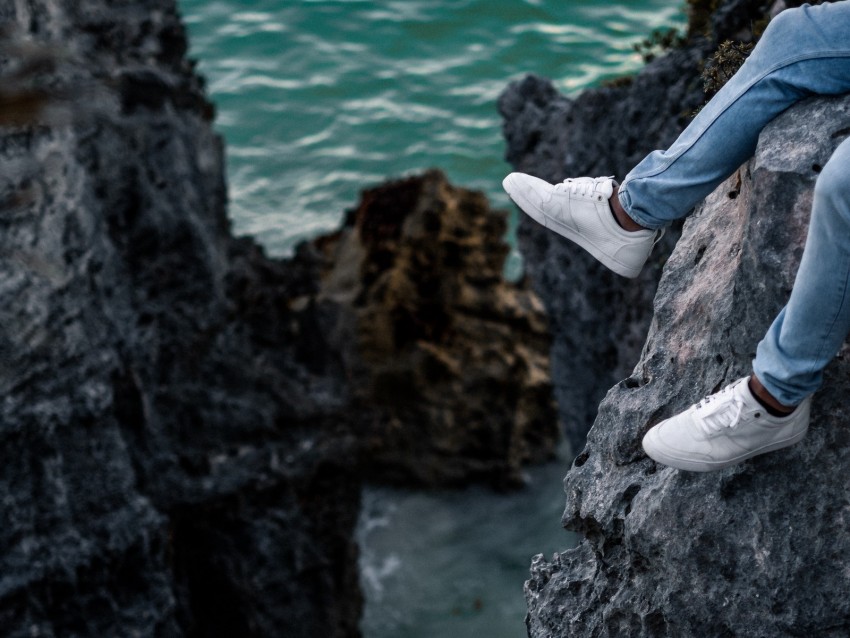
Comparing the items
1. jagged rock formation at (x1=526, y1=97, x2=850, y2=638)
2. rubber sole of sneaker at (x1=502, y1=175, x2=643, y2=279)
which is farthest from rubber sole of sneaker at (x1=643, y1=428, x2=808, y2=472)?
rubber sole of sneaker at (x1=502, y1=175, x2=643, y2=279)

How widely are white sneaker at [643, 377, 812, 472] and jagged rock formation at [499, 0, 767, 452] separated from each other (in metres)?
2.83

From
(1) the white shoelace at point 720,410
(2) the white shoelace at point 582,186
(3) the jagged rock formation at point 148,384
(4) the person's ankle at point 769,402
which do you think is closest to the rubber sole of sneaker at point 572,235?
(2) the white shoelace at point 582,186

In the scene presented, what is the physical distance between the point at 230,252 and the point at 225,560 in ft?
10.1

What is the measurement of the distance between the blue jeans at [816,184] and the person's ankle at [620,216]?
57mm

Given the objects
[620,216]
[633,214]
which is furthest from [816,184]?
[620,216]

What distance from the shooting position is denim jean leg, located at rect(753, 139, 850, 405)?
303 cm

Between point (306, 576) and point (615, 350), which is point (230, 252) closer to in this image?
point (306, 576)

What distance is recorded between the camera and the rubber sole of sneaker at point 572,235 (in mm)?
4191

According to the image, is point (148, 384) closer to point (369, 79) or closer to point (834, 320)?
point (834, 320)

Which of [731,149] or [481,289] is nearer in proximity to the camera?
[731,149]

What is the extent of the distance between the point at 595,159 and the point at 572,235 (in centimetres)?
369

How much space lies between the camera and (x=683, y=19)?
824 inches

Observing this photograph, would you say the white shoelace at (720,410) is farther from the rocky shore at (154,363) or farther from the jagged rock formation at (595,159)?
the rocky shore at (154,363)

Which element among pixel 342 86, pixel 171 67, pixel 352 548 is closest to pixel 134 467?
pixel 352 548
